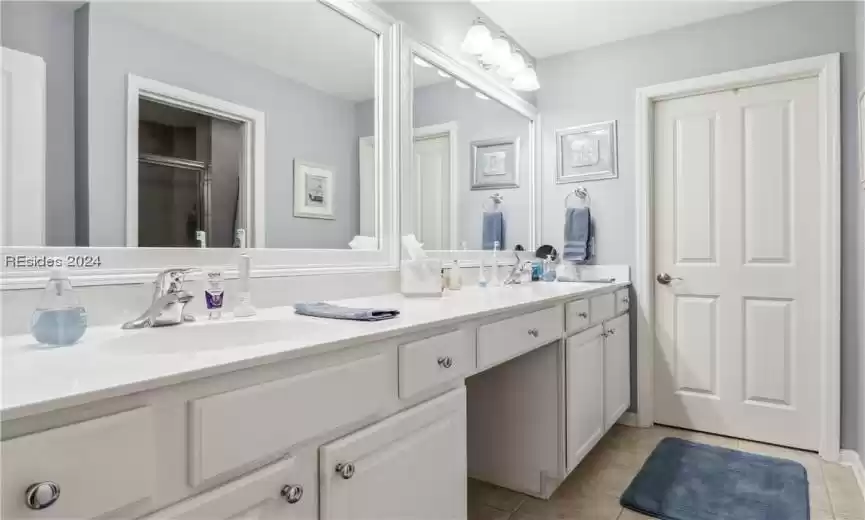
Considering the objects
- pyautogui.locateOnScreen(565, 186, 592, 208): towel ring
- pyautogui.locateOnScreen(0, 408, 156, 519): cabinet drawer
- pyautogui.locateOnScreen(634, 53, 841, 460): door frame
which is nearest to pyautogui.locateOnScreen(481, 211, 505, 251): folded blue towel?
pyautogui.locateOnScreen(565, 186, 592, 208): towel ring

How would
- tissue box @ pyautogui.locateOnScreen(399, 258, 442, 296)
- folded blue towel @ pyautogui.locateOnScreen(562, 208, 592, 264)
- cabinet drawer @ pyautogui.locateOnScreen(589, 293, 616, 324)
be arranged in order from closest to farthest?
tissue box @ pyautogui.locateOnScreen(399, 258, 442, 296) → cabinet drawer @ pyautogui.locateOnScreen(589, 293, 616, 324) → folded blue towel @ pyautogui.locateOnScreen(562, 208, 592, 264)

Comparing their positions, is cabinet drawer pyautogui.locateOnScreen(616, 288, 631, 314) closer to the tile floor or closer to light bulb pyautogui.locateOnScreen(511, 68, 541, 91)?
the tile floor

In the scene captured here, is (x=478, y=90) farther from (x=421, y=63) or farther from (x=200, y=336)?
(x=200, y=336)

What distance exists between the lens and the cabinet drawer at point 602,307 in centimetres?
219

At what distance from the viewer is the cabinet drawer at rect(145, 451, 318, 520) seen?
2.23ft

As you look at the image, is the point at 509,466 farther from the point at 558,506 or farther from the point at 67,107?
the point at 67,107

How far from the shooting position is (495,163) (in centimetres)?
270

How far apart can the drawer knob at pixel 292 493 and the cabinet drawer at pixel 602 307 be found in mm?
1607

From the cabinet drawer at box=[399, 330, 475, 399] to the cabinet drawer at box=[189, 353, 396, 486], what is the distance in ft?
0.21

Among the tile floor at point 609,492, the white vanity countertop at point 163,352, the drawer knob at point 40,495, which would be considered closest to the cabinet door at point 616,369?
the tile floor at point 609,492

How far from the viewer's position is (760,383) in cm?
252

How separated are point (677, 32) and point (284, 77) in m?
2.19

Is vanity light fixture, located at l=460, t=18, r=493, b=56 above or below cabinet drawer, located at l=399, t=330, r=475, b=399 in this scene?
above

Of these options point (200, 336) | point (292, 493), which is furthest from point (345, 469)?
point (200, 336)
